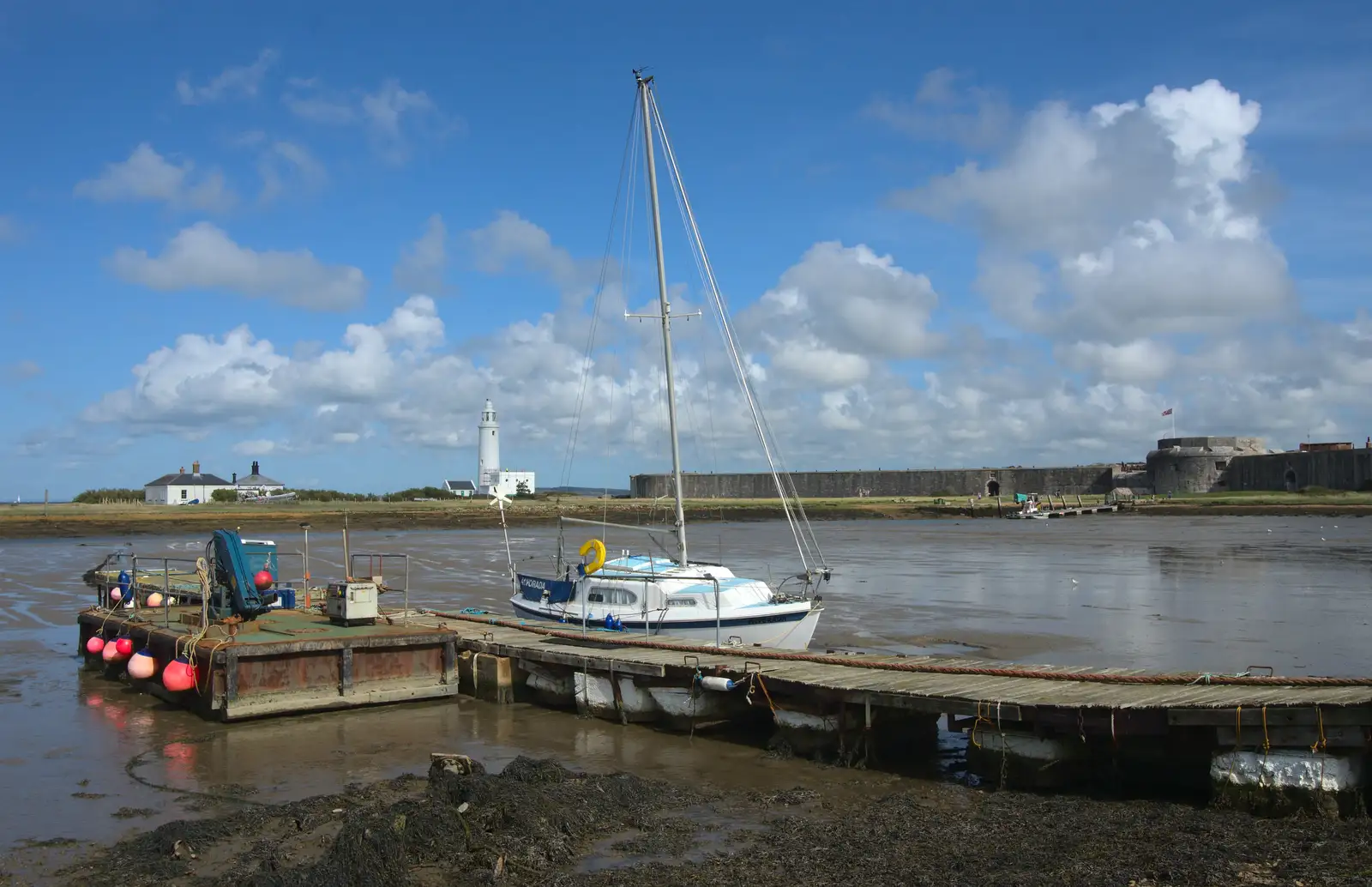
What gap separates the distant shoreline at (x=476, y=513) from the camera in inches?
2776

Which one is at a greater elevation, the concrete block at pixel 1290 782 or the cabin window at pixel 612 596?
the cabin window at pixel 612 596

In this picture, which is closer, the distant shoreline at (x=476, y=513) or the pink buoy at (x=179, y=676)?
the pink buoy at (x=179, y=676)

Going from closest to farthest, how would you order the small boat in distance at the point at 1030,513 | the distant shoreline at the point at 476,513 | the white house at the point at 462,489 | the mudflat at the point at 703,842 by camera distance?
1. the mudflat at the point at 703,842
2. the distant shoreline at the point at 476,513
3. the small boat in distance at the point at 1030,513
4. the white house at the point at 462,489

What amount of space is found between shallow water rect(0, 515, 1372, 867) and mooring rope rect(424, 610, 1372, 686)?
189 cm

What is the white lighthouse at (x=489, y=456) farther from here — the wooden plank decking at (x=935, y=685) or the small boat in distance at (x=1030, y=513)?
the wooden plank decking at (x=935, y=685)

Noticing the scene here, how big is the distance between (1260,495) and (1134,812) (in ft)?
302

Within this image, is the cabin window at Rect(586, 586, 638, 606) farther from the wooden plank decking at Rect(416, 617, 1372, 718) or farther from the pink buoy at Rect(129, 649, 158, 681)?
the pink buoy at Rect(129, 649, 158, 681)

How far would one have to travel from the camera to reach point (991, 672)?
13.6 metres

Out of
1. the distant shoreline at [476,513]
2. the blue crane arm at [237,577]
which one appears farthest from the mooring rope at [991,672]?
the distant shoreline at [476,513]

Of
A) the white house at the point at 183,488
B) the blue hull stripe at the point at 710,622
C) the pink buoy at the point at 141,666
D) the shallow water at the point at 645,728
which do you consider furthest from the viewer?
the white house at the point at 183,488

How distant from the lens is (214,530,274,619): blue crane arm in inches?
683

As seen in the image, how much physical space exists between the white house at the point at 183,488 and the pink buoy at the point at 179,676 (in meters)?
99.3

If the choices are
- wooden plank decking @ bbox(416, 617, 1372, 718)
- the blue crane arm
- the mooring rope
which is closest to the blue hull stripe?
the mooring rope

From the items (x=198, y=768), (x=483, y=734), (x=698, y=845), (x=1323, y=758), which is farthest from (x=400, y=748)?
(x=1323, y=758)
